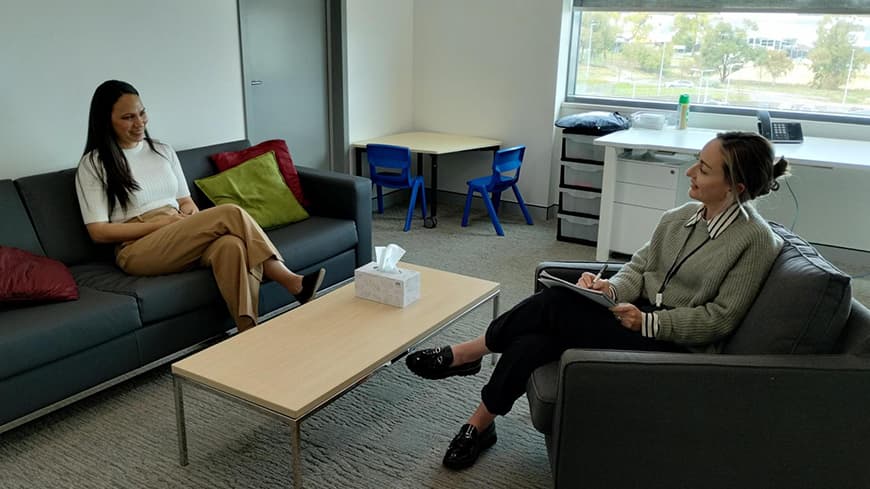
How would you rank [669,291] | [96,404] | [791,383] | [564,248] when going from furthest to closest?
1. [564,248]
2. [96,404]
3. [669,291]
4. [791,383]

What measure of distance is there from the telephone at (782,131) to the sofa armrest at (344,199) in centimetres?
222

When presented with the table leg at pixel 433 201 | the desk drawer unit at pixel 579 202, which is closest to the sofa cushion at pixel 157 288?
the table leg at pixel 433 201

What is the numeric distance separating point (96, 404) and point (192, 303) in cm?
50

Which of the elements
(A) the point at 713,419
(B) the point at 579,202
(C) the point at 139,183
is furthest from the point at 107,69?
(A) the point at 713,419

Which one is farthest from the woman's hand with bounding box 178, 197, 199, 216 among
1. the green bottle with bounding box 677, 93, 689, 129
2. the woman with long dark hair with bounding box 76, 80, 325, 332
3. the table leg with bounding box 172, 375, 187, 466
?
the green bottle with bounding box 677, 93, 689, 129

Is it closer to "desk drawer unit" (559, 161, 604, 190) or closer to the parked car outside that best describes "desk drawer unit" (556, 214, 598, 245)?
"desk drawer unit" (559, 161, 604, 190)

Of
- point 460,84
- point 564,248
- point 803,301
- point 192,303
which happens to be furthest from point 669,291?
point 460,84

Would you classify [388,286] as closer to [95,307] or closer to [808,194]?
[95,307]

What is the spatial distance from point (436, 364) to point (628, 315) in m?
0.70

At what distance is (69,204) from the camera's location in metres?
2.91

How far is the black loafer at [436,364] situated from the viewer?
2.43 m

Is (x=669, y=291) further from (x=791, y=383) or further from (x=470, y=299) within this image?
(x=470, y=299)

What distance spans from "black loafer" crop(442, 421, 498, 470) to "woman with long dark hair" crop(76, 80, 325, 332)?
40.2 inches

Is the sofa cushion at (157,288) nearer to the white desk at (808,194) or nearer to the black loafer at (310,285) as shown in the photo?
the black loafer at (310,285)
